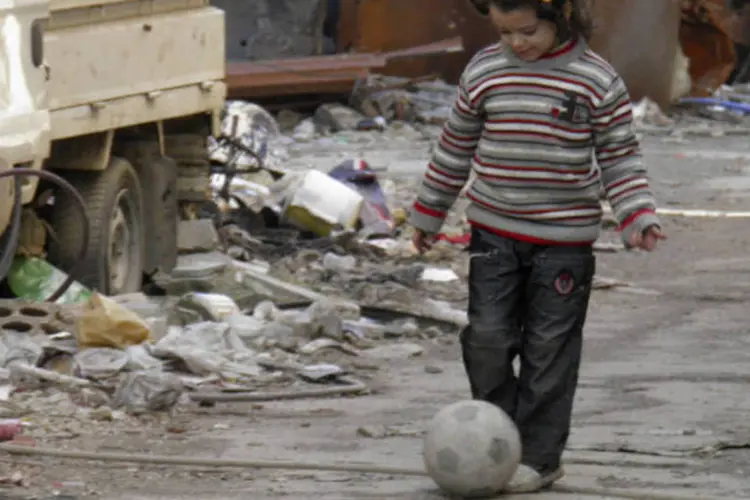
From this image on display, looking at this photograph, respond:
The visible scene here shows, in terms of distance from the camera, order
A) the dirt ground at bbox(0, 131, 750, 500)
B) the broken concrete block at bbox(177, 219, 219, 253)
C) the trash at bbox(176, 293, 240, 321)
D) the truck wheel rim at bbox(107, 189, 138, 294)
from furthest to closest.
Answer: the broken concrete block at bbox(177, 219, 219, 253)
the truck wheel rim at bbox(107, 189, 138, 294)
the trash at bbox(176, 293, 240, 321)
the dirt ground at bbox(0, 131, 750, 500)

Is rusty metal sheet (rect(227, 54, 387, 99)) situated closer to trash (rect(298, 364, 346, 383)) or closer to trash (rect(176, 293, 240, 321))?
trash (rect(176, 293, 240, 321))

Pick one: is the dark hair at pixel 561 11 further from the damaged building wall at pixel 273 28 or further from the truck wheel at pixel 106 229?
the damaged building wall at pixel 273 28

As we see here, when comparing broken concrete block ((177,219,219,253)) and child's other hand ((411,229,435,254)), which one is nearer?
child's other hand ((411,229,435,254))

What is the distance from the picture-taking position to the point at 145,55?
32.5ft

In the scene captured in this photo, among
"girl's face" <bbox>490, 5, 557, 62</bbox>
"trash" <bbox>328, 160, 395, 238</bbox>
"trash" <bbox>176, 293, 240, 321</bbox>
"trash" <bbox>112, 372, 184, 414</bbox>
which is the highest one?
"girl's face" <bbox>490, 5, 557, 62</bbox>

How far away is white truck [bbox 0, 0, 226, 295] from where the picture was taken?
8.40 m

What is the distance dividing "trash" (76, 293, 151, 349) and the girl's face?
3095mm

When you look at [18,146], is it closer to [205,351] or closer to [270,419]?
[205,351]

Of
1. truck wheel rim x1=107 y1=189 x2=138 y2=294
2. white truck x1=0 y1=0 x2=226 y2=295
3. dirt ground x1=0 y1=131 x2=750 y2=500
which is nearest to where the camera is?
dirt ground x1=0 y1=131 x2=750 y2=500

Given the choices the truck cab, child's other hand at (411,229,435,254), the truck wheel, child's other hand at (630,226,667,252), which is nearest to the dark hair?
child's other hand at (630,226,667,252)

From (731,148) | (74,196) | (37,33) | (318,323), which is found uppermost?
(37,33)

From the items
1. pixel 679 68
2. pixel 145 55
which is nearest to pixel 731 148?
pixel 679 68

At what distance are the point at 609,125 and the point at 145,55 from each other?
15.6 ft

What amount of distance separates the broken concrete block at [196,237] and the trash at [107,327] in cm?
271
